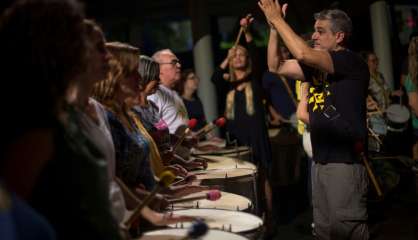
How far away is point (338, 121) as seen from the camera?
3.39 metres

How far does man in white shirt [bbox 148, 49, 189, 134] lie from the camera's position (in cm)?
475

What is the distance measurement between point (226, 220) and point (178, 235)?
34 cm

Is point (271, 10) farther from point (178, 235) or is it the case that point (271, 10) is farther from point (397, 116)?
point (397, 116)

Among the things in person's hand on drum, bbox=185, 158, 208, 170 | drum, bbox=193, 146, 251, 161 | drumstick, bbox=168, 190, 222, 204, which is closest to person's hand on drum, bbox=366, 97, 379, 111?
drum, bbox=193, 146, 251, 161

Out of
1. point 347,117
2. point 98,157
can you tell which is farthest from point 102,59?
point 347,117

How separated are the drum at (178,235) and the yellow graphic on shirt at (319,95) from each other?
1322 mm

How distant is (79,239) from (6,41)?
0.56 m

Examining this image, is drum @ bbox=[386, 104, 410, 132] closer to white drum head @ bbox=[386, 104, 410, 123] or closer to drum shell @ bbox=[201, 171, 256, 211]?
white drum head @ bbox=[386, 104, 410, 123]

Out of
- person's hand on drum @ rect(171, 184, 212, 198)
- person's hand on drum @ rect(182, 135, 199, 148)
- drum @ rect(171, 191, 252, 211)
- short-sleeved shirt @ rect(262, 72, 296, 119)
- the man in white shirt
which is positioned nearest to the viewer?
drum @ rect(171, 191, 252, 211)

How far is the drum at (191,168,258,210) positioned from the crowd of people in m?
0.12

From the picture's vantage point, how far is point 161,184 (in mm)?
2119

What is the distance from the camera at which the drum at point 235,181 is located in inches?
144

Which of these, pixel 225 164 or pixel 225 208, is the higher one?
pixel 225 208

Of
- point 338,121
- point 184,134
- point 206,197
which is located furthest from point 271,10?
point 184,134
